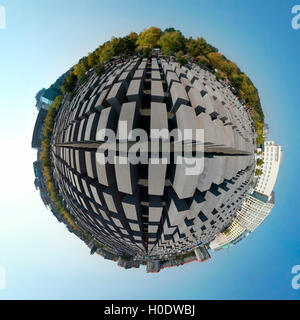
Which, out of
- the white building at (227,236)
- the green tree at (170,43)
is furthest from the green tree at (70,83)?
the white building at (227,236)

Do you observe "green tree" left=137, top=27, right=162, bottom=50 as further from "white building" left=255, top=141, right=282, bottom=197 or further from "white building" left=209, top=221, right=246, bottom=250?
"white building" left=255, top=141, right=282, bottom=197

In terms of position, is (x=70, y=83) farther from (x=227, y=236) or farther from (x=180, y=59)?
(x=227, y=236)

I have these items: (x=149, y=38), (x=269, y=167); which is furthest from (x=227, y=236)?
(x=149, y=38)

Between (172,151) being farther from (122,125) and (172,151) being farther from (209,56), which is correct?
(209,56)

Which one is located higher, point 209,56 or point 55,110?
point 209,56

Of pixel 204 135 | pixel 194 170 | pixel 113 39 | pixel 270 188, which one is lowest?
pixel 270 188

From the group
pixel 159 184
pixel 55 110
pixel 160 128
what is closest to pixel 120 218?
pixel 159 184

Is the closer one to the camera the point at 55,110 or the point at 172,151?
the point at 172,151

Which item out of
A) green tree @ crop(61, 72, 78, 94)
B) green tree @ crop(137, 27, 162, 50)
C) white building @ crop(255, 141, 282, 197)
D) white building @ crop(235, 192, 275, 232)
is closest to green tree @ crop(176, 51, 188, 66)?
green tree @ crop(137, 27, 162, 50)

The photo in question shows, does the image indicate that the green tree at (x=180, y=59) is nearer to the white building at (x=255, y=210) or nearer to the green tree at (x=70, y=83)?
the green tree at (x=70, y=83)
